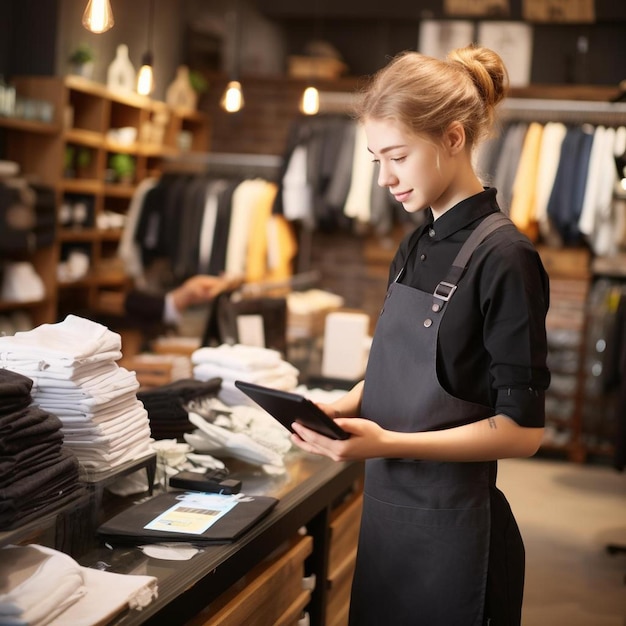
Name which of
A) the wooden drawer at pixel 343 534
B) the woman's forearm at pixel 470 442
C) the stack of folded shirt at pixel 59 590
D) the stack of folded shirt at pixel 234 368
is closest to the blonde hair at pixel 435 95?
the woman's forearm at pixel 470 442

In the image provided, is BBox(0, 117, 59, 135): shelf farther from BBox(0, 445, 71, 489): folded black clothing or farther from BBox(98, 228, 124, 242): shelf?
BBox(0, 445, 71, 489): folded black clothing

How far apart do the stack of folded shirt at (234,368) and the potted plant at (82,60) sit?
182 inches

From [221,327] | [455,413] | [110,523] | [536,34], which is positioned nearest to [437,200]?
[455,413]

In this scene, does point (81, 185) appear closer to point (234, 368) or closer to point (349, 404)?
point (234, 368)

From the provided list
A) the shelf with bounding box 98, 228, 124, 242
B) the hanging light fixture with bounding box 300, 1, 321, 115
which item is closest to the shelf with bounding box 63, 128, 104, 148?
the shelf with bounding box 98, 228, 124, 242

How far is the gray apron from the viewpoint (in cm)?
175

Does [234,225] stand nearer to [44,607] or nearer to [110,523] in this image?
[110,523]

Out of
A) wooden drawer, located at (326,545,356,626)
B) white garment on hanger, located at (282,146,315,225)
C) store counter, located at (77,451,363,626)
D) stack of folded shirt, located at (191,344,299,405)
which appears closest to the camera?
store counter, located at (77,451,363,626)

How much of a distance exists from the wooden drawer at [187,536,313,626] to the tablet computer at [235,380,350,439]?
0.43m

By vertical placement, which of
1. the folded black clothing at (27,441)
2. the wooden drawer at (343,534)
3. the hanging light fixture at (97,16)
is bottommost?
the wooden drawer at (343,534)

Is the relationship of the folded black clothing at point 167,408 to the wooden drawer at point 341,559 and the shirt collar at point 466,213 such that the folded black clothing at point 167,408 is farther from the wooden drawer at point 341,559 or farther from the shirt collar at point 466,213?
the shirt collar at point 466,213

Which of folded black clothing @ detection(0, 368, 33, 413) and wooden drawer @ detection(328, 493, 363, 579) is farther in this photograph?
wooden drawer @ detection(328, 493, 363, 579)

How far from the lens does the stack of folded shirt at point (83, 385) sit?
1889mm

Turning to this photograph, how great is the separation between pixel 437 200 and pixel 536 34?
7.26 metres
